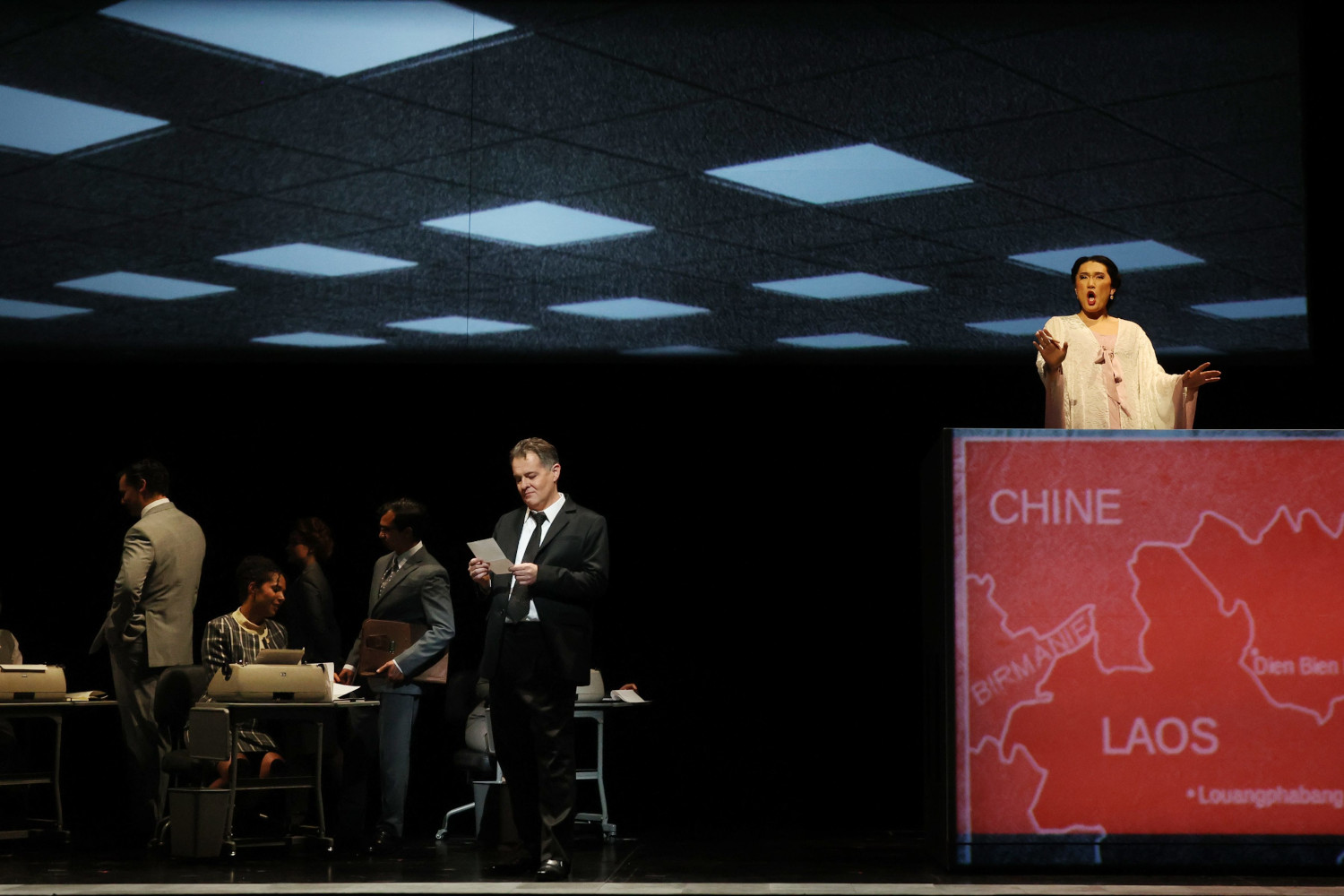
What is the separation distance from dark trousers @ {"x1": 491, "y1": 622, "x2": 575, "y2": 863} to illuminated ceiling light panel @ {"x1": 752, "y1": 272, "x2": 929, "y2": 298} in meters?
2.72

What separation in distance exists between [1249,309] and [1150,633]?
→ 3.04 m

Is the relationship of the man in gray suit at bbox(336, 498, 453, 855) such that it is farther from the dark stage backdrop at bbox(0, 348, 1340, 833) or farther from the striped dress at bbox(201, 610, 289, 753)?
the dark stage backdrop at bbox(0, 348, 1340, 833)

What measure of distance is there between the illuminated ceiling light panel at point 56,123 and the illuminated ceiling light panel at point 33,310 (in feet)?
2.97

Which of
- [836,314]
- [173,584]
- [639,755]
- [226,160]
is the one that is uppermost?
[226,160]

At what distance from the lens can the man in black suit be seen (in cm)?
449

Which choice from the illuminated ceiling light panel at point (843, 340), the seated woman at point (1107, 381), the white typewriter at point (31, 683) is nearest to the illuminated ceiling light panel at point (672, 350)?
the illuminated ceiling light panel at point (843, 340)

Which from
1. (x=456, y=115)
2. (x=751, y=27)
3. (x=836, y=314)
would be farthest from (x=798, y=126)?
(x=456, y=115)

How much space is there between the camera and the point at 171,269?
687 cm

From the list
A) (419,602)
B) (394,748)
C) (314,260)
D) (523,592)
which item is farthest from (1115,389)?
(314,260)

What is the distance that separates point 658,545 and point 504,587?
A: 2852 mm

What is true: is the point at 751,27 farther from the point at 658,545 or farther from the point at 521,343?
the point at 658,545

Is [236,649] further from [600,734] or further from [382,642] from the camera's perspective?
[600,734]

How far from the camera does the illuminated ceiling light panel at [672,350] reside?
683 cm

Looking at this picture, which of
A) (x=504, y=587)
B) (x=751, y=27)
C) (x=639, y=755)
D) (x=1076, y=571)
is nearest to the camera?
(x=1076, y=571)
